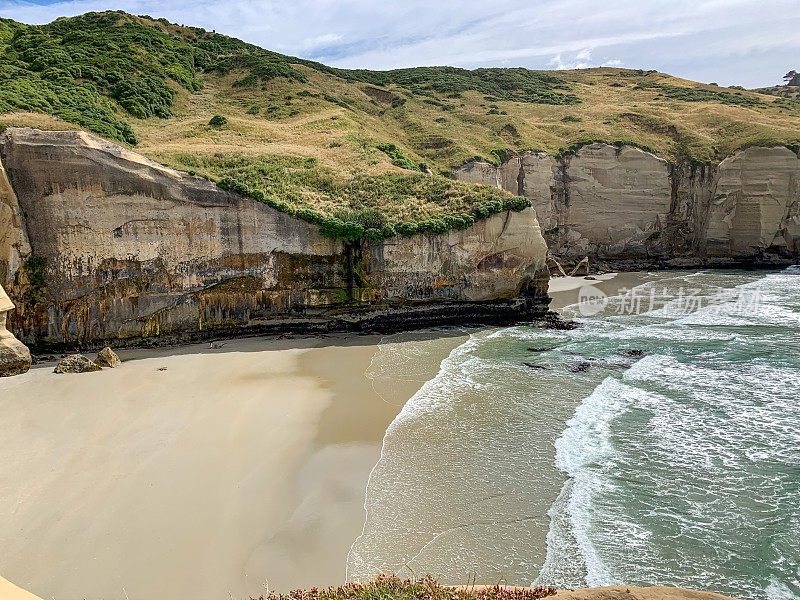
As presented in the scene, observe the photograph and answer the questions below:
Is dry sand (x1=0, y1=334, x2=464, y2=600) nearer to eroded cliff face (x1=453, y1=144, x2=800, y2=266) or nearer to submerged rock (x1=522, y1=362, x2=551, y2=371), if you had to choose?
submerged rock (x1=522, y1=362, x2=551, y2=371)

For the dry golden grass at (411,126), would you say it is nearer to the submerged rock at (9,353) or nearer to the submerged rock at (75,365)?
the submerged rock at (9,353)

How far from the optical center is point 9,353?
1731 cm

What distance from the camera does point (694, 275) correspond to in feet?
142

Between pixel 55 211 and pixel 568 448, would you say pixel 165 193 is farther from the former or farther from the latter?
pixel 568 448

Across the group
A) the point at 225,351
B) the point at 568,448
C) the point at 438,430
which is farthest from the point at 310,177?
the point at 568,448

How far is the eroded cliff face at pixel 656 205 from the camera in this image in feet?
151

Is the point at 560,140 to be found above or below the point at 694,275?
above

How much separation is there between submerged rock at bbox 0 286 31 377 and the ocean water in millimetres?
12842

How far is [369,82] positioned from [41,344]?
55175 mm

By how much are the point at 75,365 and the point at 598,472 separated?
17910mm

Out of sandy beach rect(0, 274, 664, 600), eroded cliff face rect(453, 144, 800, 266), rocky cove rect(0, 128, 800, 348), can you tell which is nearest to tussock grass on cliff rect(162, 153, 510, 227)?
rocky cove rect(0, 128, 800, 348)

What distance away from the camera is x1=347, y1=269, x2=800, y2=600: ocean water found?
323 inches

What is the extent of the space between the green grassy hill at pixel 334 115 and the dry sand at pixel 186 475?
10.4m

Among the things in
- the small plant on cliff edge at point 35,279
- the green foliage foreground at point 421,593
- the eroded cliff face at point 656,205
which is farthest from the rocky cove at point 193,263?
the eroded cliff face at point 656,205
